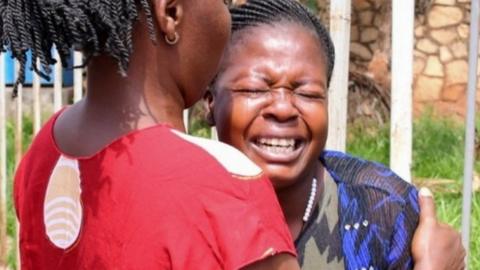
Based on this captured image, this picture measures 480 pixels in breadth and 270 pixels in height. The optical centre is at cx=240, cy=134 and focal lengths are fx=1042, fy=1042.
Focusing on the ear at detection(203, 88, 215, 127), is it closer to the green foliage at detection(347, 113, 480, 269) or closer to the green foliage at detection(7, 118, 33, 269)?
the green foliage at detection(7, 118, 33, 269)

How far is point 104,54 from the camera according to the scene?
1.45 m

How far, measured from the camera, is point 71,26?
1.38 metres

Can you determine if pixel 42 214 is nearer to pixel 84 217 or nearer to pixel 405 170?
pixel 84 217

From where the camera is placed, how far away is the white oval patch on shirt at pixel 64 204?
1.46 m

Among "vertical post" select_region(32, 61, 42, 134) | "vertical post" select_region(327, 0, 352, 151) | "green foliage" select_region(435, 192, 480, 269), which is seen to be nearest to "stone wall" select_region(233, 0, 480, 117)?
"green foliage" select_region(435, 192, 480, 269)

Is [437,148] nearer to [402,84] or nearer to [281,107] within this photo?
[402,84]

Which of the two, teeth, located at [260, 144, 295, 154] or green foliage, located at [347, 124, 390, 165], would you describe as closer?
teeth, located at [260, 144, 295, 154]

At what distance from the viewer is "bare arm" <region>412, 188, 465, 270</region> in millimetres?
1884

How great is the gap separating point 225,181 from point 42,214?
32 cm

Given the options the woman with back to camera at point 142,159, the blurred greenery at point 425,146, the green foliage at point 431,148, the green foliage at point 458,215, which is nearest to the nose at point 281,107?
the woman with back to camera at point 142,159

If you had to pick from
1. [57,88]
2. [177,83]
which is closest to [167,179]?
[177,83]

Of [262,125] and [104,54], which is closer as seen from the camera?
[104,54]

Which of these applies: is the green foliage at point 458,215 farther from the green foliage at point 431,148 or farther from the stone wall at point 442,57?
the stone wall at point 442,57

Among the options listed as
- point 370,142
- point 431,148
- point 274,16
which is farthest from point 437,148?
point 274,16
